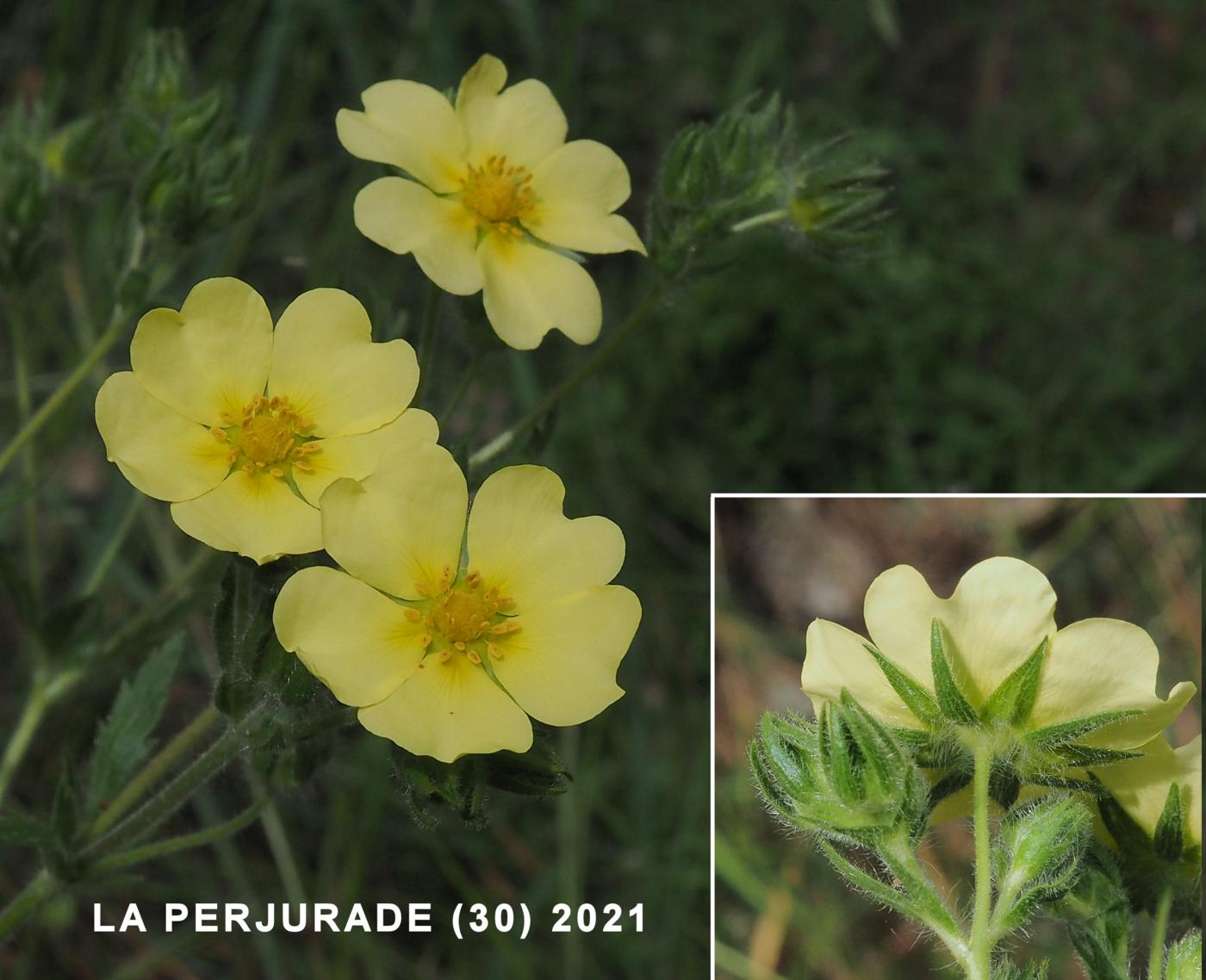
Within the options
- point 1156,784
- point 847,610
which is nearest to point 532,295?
point 1156,784

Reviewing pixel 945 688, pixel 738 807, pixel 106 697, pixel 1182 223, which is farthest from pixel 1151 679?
pixel 1182 223

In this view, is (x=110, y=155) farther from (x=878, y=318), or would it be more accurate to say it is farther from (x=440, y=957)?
(x=878, y=318)

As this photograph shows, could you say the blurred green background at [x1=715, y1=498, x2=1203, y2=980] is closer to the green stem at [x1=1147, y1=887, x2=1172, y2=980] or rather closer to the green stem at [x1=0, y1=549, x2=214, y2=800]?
the green stem at [x1=1147, y1=887, x2=1172, y2=980]

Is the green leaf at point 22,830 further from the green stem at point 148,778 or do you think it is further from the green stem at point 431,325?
the green stem at point 431,325

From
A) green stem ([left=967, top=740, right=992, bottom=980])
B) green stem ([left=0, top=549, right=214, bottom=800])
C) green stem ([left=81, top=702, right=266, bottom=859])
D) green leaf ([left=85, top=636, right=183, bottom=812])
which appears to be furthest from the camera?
green stem ([left=0, top=549, right=214, bottom=800])

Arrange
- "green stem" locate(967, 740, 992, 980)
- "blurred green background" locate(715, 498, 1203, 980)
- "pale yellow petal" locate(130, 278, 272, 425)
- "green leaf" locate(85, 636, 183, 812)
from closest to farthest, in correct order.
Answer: "green stem" locate(967, 740, 992, 980)
"pale yellow petal" locate(130, 278, 272, 425)
"green leaf" locate(85, 636, 183, 812)
"blurred green background" locate(715, 498, 1203, 980)

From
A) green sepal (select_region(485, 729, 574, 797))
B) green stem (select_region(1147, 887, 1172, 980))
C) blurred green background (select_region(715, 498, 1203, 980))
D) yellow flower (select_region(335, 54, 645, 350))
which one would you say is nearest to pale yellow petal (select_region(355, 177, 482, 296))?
yellow flower (select_region(335, 54, 645, 350))

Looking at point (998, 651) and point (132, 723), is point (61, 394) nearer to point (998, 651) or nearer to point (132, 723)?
point (132, 723)
